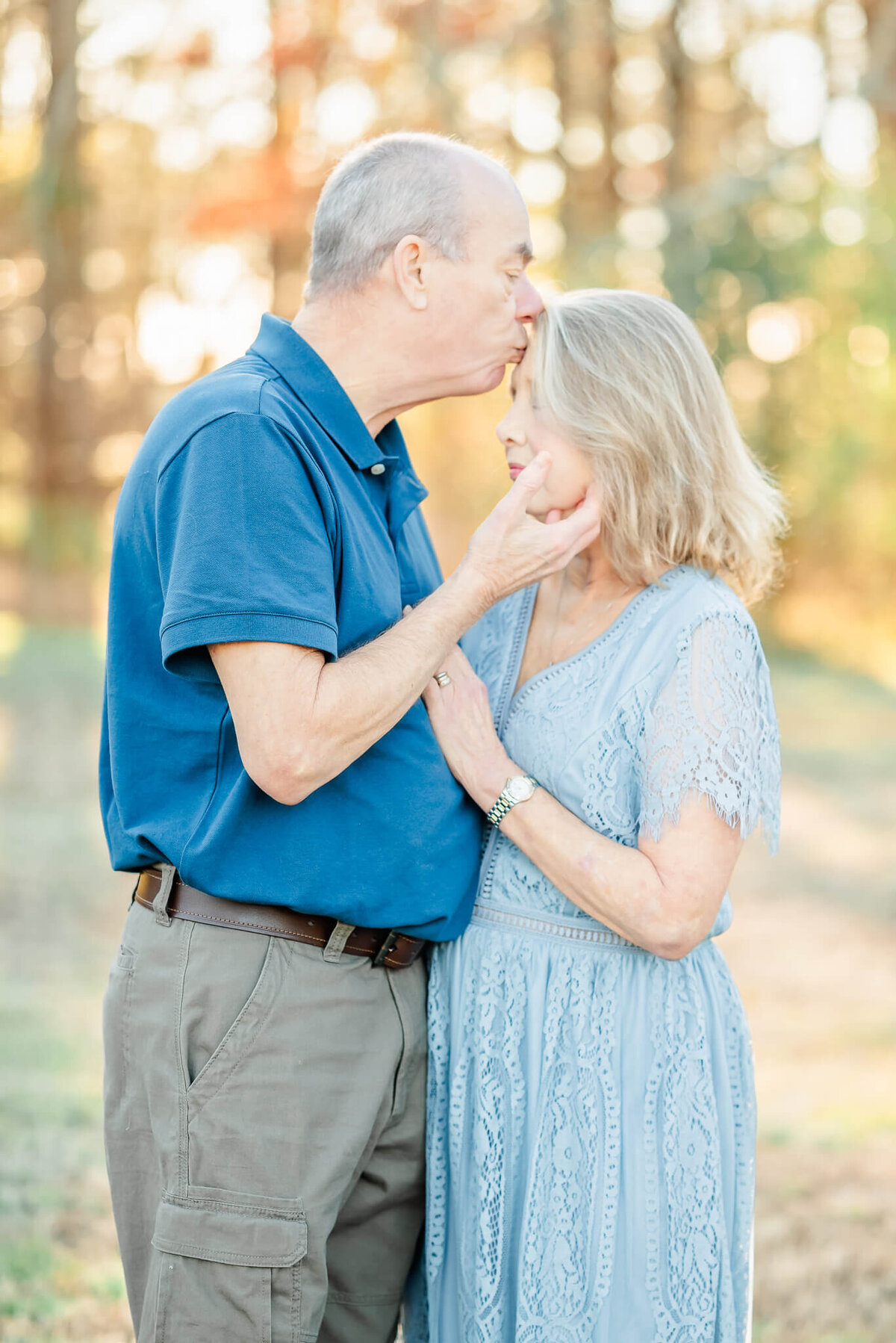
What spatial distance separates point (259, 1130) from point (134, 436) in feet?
45.9

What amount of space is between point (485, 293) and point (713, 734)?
0.74 meters

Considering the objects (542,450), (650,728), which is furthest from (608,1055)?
(542,450)

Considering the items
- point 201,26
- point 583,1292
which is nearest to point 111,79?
point 201,26

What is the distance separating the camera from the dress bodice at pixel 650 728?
1.72 metres

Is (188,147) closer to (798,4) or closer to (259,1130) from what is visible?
(798,4)

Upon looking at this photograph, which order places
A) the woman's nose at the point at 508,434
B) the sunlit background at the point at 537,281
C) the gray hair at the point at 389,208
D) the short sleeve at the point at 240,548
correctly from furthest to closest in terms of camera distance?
1. the sunlit background at the point at 537,281
2. the woman's nose at the point at 508,434
3. the gray hair at the point at 389,208
4. the short sleeve at the point at 240,548

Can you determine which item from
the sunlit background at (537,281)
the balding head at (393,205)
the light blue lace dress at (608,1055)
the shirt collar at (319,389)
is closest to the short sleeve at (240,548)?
the shirt collar at (319,389)

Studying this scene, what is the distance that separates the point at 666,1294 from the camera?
1.77 meters

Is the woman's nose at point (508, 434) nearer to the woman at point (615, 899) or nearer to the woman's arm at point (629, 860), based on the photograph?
the woman at point (615, 899)

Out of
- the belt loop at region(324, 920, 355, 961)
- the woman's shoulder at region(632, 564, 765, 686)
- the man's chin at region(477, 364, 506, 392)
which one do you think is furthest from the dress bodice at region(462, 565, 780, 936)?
the man's chin at region(477, 364, 506, 392)

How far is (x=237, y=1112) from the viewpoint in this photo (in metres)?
1.67

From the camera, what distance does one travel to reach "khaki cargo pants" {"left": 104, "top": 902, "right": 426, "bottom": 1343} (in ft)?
5.34

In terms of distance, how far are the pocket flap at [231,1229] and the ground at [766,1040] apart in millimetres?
1124

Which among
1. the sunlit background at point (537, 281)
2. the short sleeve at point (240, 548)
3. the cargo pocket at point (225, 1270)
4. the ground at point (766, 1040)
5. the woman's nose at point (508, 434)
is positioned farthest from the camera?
the sunlit background at point (537, 281)
